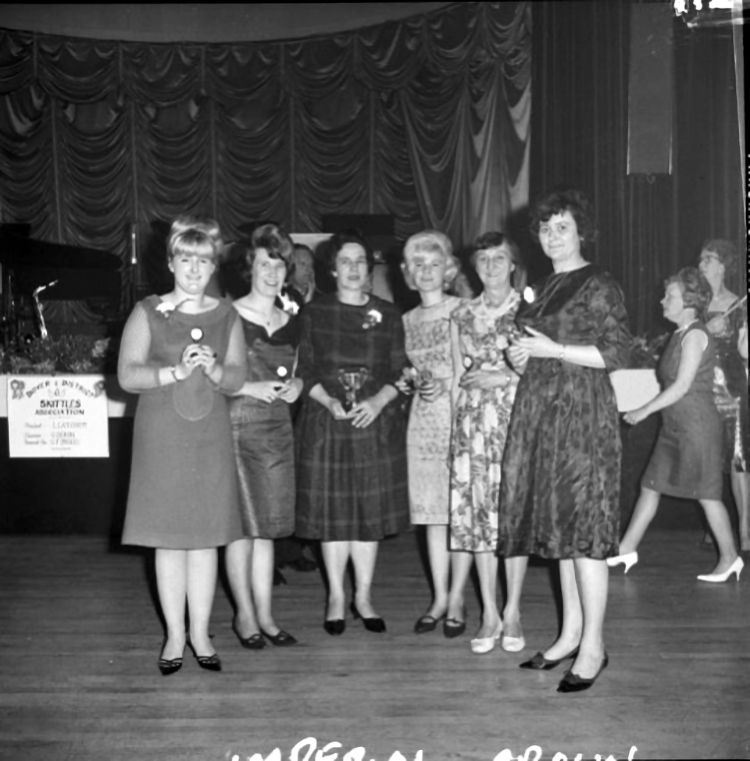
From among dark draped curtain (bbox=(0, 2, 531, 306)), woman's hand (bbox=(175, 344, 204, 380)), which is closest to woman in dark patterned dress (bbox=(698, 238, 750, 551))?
woman's hand (bbox=(175, 344, 204, 380))

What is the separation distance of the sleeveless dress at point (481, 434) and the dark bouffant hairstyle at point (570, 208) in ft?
1.55

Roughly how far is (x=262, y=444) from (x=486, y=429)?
2.42 feet

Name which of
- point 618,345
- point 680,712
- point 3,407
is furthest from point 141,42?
point 680,712

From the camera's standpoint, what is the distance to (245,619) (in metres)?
3.55

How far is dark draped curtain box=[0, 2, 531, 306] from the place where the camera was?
924cm

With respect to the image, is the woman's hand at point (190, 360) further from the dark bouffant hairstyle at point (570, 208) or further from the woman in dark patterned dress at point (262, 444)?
the dark bouffant hairstyle at point (570, 208)

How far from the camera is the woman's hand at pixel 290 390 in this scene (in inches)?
137

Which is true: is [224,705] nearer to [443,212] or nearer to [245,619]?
[245,619]

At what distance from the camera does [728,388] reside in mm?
3785

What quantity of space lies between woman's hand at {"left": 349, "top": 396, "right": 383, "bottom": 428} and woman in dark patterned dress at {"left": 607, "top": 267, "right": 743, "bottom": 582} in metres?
1.27

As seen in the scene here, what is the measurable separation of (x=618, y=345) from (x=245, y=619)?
1542 millimetres

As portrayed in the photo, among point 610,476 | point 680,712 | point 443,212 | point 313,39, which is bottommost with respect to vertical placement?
point 680,712

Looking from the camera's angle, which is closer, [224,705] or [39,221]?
[224,705]

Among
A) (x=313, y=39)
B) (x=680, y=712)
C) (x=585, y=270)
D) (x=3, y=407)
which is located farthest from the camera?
(x=313, y=39)
